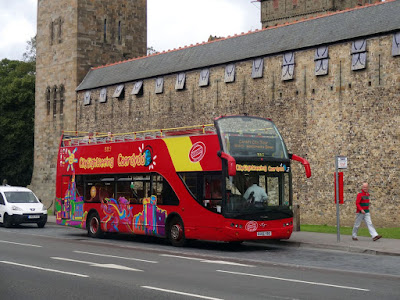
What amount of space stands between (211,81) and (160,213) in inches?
566

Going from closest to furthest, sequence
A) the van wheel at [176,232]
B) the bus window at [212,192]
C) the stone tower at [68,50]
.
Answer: the bus window at [212,192] → the van wheel at [176,232] → the stone tower at [68,50]

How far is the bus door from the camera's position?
74.3 ft

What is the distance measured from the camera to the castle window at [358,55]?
83.7ft

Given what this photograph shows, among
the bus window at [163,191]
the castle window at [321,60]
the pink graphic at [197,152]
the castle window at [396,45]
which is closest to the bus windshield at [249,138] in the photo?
the pink graphic at [197,152]

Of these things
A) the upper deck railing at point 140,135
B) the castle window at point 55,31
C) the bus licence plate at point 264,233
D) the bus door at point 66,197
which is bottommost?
the bus licence plate at point 264,233

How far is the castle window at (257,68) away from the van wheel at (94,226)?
37.2 feet

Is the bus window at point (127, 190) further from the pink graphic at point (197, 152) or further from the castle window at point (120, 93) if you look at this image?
the castle window at point (120, 93)

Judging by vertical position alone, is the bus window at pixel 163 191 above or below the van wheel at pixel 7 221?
above

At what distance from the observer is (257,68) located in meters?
29.6

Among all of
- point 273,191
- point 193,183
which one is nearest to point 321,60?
point 273,191

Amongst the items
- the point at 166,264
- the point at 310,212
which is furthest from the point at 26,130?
the point at 166,264

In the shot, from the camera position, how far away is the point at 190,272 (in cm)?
1188

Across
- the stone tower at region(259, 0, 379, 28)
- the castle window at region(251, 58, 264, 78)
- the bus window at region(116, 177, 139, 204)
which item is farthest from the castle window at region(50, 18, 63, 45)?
the stone tower at region(259, 0, 379, 28)

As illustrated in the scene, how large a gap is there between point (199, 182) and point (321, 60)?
11996 millimetres
